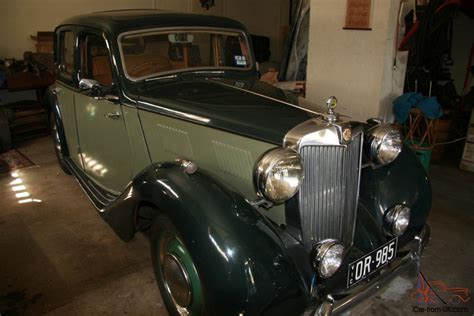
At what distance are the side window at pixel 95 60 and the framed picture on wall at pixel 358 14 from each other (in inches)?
92.2

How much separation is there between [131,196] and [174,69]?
0.96 metres

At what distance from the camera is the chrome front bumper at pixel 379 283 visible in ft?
4.75

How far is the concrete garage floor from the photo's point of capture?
6.98ft

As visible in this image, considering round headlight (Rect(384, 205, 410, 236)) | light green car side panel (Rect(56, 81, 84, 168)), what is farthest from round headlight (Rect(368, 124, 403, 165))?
light green car side panel (Rect(56, 81, 84, 168))

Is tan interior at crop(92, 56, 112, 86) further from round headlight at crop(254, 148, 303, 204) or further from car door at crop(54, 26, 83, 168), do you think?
round headlight at crop(254, 148, 303, 204)

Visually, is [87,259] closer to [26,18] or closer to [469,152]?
[469,152]

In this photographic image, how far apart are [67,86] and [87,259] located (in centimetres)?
139

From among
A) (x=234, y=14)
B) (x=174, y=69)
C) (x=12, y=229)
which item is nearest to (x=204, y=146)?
(x=174, y=69)

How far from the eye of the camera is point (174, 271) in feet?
5.69

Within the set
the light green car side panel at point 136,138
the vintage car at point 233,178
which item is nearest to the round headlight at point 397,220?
the vintage car at point 233,178

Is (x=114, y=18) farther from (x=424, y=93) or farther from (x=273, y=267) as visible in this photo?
(x=424, y=93)

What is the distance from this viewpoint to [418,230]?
2023 millimetres

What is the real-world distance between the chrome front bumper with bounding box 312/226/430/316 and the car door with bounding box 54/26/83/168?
7.76 ft

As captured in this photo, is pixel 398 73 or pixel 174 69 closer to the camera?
pixel 174 69
